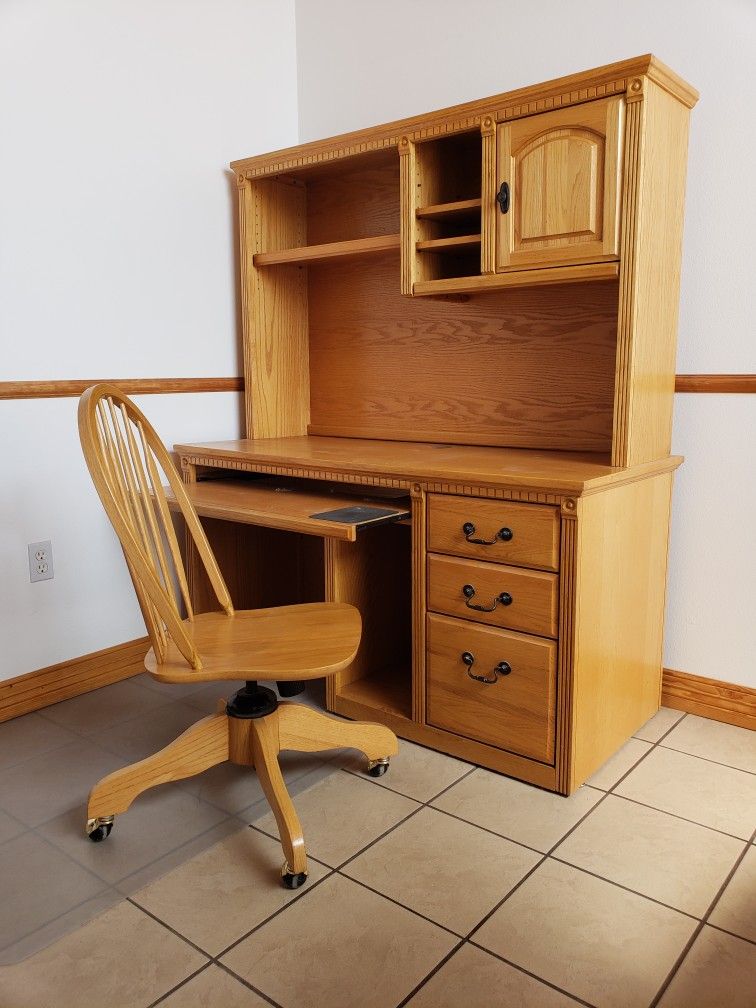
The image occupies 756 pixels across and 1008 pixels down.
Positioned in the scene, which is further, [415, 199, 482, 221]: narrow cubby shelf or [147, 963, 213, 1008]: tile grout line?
[415, 199, 482, 221]: narrow cubby shelf

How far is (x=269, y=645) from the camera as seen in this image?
1.67 metres

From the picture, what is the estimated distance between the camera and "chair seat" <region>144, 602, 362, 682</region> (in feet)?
5.02

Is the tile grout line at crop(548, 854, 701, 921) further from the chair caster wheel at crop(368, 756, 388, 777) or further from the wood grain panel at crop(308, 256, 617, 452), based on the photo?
the wood grain panel at crop(308, 256, 617, 452)

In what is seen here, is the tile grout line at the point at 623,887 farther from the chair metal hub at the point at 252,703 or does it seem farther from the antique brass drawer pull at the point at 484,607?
the chair metal hub at the point at 252,703

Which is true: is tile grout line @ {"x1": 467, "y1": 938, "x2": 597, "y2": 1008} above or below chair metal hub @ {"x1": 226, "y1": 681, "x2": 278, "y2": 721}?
below

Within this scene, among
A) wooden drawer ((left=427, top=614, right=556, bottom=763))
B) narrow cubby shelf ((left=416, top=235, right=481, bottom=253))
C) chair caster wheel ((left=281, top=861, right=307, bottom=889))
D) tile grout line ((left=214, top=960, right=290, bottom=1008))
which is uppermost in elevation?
narrow cubby shelf ((left=416, top=235, right=481, bottom=253))

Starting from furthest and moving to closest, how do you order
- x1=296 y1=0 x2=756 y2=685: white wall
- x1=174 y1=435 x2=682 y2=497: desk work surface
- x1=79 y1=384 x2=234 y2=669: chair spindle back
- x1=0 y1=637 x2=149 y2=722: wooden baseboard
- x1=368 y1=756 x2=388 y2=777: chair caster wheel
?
1. x1=0 y1=637 x2=149 y2=722: wooden baseboard
2. x1=296 y1=0 x2=756 y2=685: white wall
3. x1=368 y1=756 x2=388 y2=777: chair caster wheel
4. x1=174 y1=435 x2=682 y2=497: desk work surface
5. x1=79 y1=384 x2=234 y2=669: chair spindle back

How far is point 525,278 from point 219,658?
114 cm

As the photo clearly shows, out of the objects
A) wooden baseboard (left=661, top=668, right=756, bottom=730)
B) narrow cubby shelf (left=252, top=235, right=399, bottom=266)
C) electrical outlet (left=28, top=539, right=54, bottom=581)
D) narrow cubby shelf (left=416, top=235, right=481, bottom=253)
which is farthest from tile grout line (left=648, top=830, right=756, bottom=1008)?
electrical outlet (left=28, top=539, right=54, bottom=581)

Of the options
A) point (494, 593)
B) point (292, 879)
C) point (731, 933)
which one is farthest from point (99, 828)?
point (731, 933)

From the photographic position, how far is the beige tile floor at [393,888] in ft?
4.28

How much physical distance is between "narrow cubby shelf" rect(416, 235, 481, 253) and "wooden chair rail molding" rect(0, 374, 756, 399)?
25.7 inches

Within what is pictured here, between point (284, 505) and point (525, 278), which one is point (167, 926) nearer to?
point (284, 505)

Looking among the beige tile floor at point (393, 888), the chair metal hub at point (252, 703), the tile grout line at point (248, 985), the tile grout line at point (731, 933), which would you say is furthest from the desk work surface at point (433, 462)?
the tile grout line at point (248, 985)
